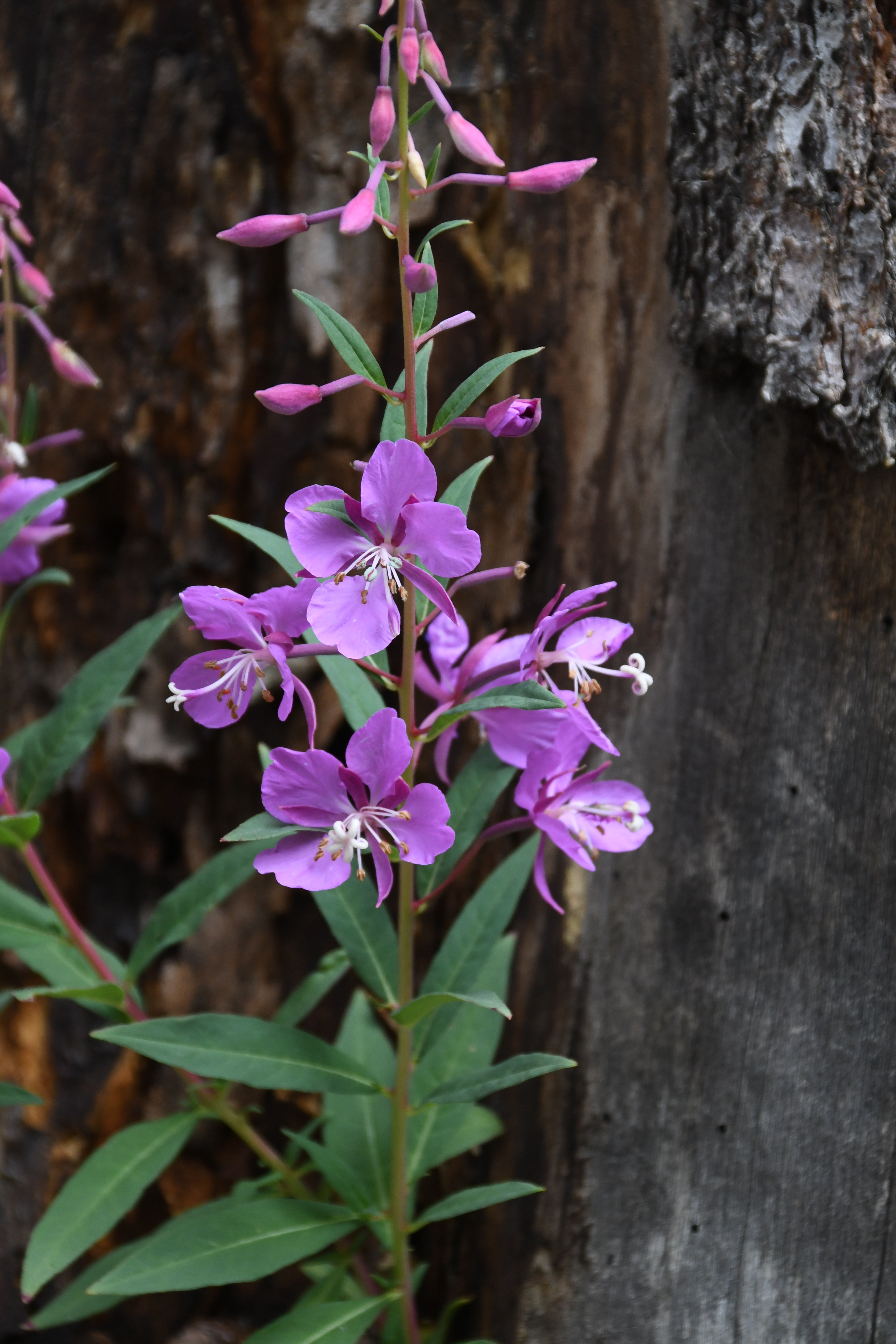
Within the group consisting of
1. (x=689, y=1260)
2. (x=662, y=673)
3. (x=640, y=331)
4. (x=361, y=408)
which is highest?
(x=640, y=331)

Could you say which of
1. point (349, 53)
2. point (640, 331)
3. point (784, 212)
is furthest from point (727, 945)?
point (349, 53)

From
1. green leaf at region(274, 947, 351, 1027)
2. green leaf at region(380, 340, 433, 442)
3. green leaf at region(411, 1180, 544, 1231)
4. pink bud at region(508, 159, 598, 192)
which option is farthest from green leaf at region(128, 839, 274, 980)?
pink bud at region(508, 159, 598, 192)

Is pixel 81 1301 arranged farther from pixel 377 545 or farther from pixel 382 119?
pixel 382 119

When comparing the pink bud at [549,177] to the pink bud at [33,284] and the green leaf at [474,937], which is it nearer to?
the green leaf at [474,937]

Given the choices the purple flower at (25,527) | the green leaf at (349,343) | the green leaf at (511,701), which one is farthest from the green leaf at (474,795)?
the purple flower at (25,527)

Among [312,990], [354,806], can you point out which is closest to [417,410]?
[354,806]

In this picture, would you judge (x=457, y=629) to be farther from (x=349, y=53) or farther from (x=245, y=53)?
(x=245, y=53)
